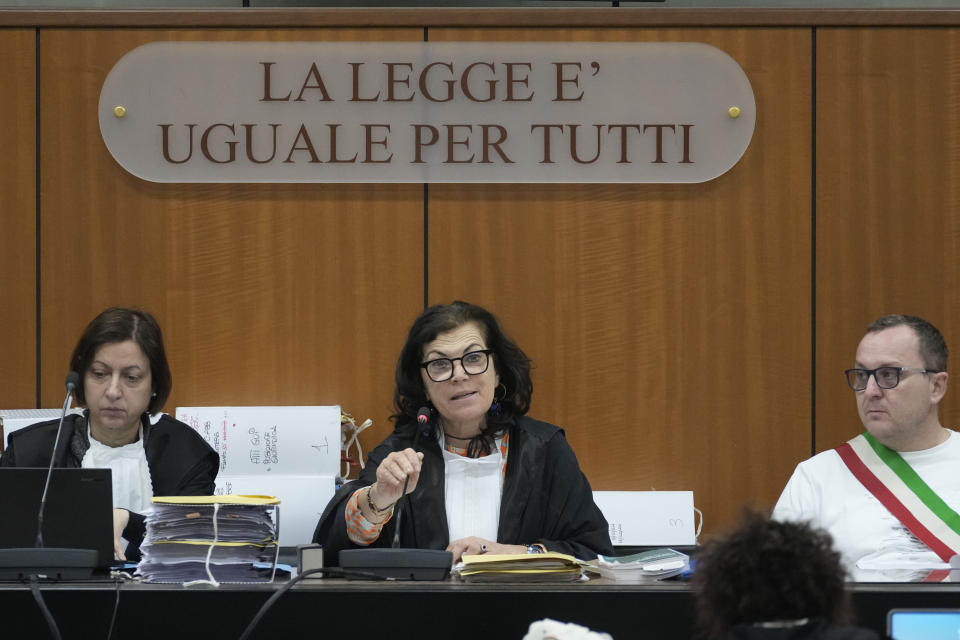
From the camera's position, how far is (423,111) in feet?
12.6

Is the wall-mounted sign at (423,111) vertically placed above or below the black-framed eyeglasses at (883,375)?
above

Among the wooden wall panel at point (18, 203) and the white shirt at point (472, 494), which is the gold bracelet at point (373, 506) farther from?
the wooden wall panel at point (18, 203)

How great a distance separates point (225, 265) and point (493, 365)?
4.62 feet

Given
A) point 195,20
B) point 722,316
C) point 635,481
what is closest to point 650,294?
point 722,316

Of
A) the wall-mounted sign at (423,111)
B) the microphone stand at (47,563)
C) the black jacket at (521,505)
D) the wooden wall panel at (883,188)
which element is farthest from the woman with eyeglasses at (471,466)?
the wooden wall panel at (883,188)

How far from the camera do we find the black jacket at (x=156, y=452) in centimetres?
284

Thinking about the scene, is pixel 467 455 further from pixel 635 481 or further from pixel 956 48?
pixel 956 48

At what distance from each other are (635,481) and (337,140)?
5.24 ft

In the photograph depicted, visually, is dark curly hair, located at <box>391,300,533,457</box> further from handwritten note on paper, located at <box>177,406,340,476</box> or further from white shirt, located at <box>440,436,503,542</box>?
handwritten note on paper, located at <box>177,406,340,476</box>

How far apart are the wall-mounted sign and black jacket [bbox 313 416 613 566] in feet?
4.47

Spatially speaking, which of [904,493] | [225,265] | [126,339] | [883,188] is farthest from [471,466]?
[883,188]

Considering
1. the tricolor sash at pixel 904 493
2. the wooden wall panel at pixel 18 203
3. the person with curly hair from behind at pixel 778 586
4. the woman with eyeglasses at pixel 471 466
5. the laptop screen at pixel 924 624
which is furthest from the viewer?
the wooden wall panel at pixel 18 203

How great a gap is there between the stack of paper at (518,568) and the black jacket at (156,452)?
121 centimetres

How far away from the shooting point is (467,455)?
2.75 metres
